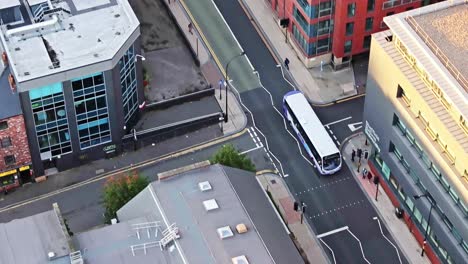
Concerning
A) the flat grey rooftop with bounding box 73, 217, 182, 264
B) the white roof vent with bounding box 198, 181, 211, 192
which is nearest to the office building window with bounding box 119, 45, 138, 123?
the white roof vent with bounding box 198, 181, 211, 192

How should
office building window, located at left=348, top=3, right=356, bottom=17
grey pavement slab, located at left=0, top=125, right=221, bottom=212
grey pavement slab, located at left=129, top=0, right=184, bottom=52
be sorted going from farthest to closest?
1. grey pavement slab, located at left=129, top=0, right=184, bottom=52
2. office building window, located at left=348, top=3, right=356, bottom=17
3. grey pavement slab, located at left=0, top=125, right=221, bottom=212

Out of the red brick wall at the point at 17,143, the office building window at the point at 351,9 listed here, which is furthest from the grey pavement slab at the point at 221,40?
the red brick wall at the point at 17,143

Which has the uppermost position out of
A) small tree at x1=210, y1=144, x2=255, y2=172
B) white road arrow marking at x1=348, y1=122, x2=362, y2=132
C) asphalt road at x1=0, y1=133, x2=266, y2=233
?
asphalt road at x1=0, y1=133, x2=266, y2=233

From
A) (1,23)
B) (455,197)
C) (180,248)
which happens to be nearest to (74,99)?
(1,23)

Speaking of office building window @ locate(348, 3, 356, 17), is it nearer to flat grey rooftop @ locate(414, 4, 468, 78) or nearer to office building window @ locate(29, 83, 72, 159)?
flat grey rooftop @ locate(414, 4, 468, 78)

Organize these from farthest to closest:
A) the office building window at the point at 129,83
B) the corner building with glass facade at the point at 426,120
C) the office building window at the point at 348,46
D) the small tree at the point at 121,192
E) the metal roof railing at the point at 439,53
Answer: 1. the office building window at the point at 348,46
2. the office building window at the point at 129,83
3. the small tree at the point at 121,192
4. the corner building with glass facade at the point at 426,120
5. the metal roof railing at the point at 439,53

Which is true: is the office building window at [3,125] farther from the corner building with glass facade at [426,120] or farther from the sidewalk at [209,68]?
the corner building with glass facade at [426,120]
